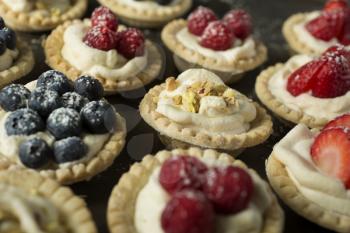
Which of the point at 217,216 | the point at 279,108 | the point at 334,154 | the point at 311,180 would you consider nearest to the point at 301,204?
the point at 311,180

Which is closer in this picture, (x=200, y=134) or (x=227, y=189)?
(x=227, y=189)

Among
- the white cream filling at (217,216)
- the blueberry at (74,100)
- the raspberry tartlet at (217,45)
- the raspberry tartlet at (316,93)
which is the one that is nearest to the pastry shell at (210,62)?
the raspberry tartlet at (217,45)

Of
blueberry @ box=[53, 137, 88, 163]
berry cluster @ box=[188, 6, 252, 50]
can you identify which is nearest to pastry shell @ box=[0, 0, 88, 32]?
berry cluster @ box=[188, 6, 252, 50]

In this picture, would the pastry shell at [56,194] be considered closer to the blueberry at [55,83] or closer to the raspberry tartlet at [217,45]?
the blueberry at [55,83]

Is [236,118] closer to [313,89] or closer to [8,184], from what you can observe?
[313,89]

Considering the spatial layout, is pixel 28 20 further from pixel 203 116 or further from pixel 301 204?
pixel 301 204

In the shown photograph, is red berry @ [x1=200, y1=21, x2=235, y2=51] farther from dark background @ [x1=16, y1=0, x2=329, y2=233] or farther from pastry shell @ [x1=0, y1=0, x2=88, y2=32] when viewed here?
pastry shell @ [x1=0, y1=0, x2=88, y2=32]
